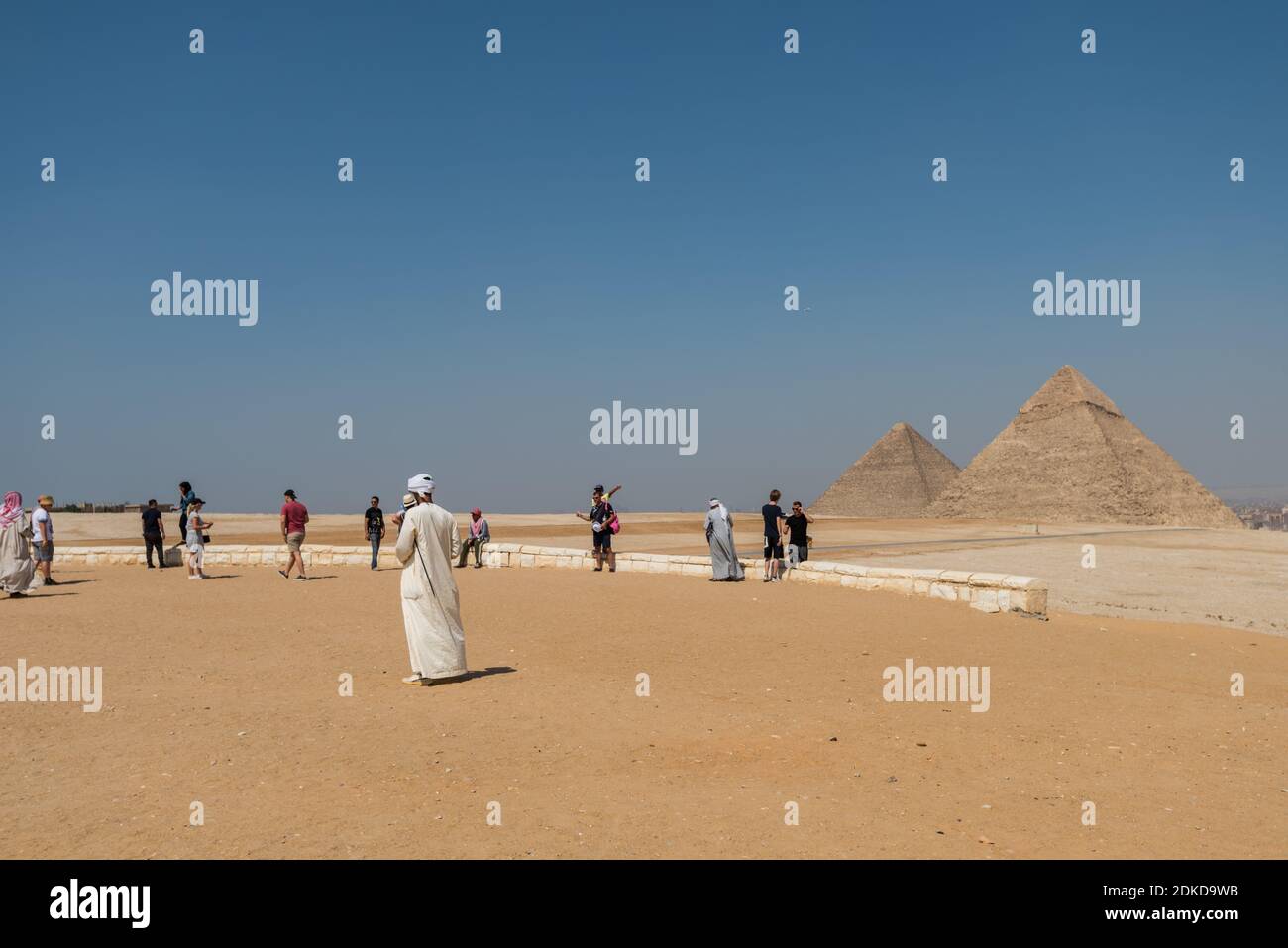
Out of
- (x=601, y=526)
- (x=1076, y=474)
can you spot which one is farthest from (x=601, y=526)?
(x=1076, y=474)

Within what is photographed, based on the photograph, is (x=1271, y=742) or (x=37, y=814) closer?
(x=37, y=814)

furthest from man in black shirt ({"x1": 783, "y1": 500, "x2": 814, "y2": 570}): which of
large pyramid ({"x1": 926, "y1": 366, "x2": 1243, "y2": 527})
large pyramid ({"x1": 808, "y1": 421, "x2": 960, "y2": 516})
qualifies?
large pyramid ({"x1": 808, "y1": 421, "x2": 960, "y2": 516})

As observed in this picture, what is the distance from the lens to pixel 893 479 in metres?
103

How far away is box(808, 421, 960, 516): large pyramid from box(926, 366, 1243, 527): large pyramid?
5311 millimetres

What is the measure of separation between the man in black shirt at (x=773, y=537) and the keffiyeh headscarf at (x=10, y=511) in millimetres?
12416

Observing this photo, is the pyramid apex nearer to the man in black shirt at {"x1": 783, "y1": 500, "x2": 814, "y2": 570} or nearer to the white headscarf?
the man in black shirt at {"x1": 783, "y1": 500, "x2": 814, "y2": 570}

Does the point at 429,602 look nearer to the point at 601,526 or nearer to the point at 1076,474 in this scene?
the point at 601,526

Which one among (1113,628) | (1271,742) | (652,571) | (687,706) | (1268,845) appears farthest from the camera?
(652,571)

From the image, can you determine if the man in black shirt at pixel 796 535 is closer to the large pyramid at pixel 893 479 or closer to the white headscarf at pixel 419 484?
the white headscarf at pixel 419 484

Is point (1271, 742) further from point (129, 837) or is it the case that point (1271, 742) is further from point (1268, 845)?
point (129, 837)
